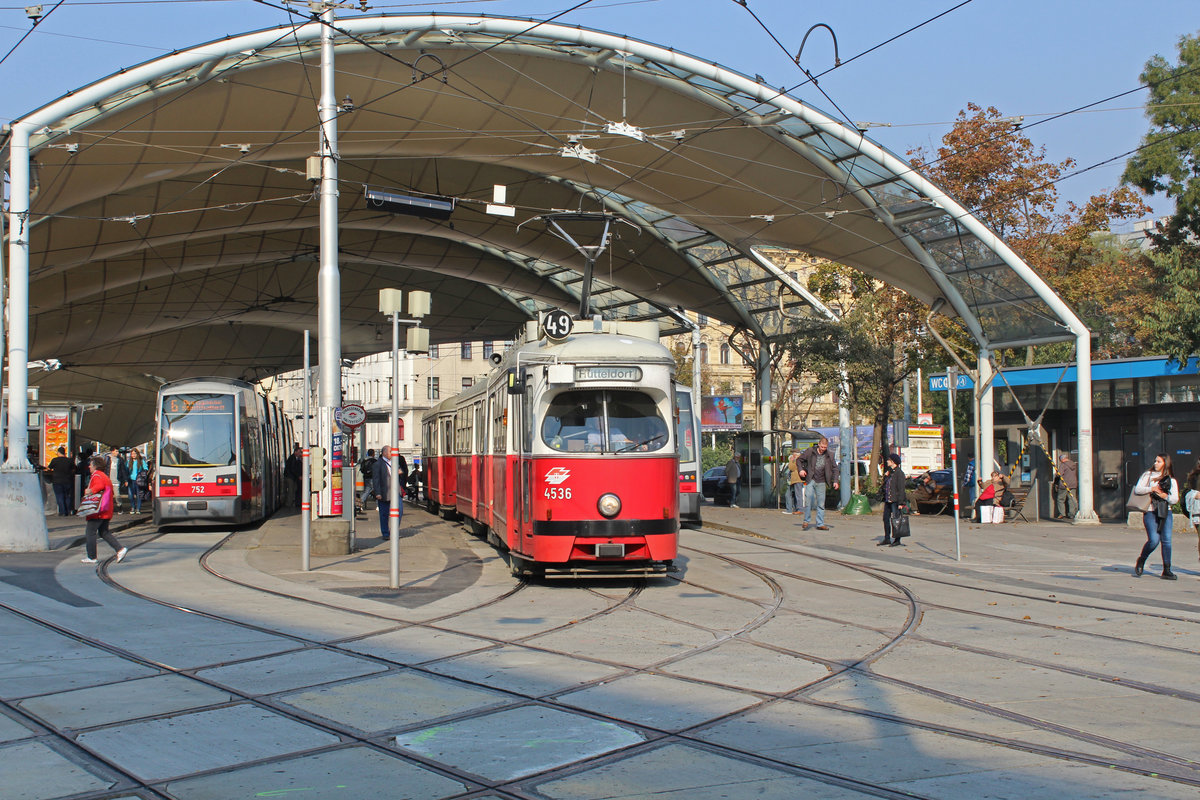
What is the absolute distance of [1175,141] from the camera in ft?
87.7

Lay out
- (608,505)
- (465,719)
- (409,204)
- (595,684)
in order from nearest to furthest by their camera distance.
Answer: (465,719) → (595,684) → (608,505) → (409,204)

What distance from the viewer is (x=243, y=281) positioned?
4712 centimetres

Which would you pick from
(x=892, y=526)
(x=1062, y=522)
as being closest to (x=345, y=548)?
(x=892, y=526)

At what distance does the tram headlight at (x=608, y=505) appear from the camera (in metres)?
12.9

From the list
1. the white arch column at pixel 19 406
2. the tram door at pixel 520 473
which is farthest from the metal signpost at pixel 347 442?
the white arch column at pixel 19 406

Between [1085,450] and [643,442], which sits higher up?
[643,442]

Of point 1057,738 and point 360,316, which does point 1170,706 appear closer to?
point 1057,738

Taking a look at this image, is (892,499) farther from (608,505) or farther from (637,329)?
(608,505)

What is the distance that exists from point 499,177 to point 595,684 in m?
28.3

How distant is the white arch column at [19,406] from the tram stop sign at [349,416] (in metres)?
4.97

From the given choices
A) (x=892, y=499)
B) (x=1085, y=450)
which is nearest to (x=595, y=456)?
(x=892, y=499)

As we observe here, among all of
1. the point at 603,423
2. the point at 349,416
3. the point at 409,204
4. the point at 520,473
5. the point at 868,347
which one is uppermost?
the point at 409,204

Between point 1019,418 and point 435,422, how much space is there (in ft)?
49.7

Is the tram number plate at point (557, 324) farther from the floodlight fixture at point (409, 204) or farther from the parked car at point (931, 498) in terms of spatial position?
the parked car at point (931, 498)
